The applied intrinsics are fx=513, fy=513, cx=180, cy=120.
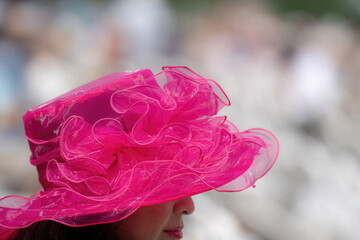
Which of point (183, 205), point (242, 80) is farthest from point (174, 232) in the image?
point (242, 80)

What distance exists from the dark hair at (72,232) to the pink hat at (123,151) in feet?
0.27

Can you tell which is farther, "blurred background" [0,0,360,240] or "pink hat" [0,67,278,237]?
"blurred background" [0,0,360,240]

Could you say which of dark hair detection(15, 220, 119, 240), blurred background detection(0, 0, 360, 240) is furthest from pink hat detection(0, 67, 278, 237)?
blurred background detection(0, 0, 360, 240)

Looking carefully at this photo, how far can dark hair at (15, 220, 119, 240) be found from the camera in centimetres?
119

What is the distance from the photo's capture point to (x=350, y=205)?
4004 mm

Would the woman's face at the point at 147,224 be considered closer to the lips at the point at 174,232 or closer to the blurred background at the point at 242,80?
the lips at the point at 174,232

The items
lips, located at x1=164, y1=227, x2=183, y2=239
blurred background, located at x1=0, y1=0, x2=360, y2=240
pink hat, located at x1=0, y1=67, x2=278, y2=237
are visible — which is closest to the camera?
pink hat, located at x1=0, y1=67, x2=278, y2=237

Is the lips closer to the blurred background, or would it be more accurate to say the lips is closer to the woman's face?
the woman's face

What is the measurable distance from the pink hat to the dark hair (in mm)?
83

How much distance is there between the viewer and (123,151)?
45.3 inches

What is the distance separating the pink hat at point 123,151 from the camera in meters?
1.10

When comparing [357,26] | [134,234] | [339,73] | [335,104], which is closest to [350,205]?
[335,104]

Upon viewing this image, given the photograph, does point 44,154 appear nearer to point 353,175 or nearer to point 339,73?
point 353,175

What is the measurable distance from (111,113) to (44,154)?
0.62 feet
